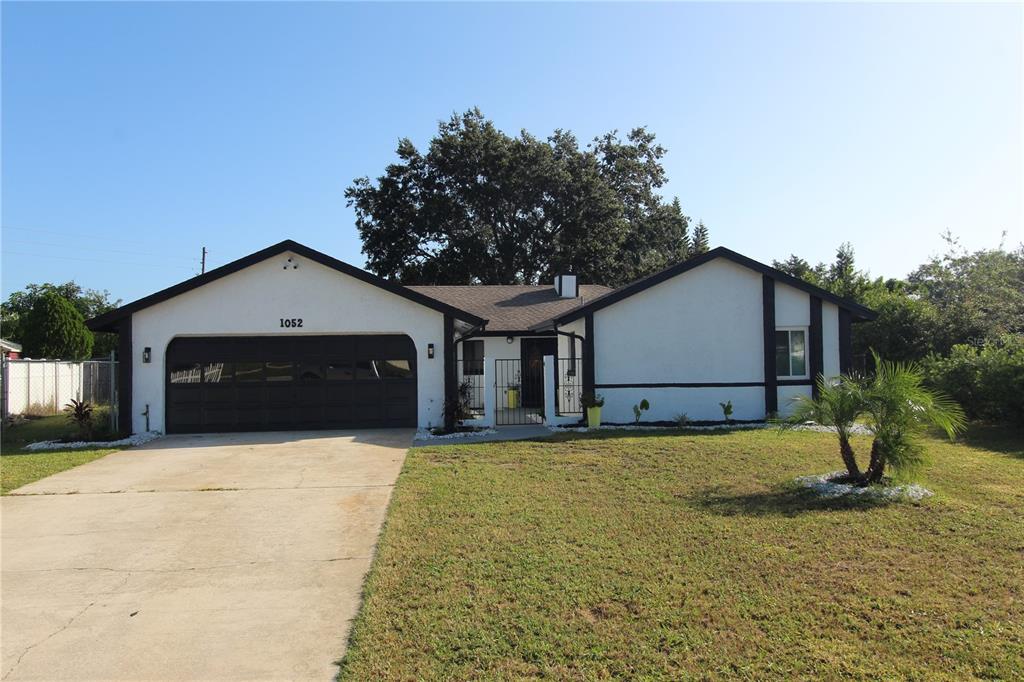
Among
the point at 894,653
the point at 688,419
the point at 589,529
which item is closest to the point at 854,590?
the point at 894,653

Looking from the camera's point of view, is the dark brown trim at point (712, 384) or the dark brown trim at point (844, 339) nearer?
the dark brown trim at point (712, 384)

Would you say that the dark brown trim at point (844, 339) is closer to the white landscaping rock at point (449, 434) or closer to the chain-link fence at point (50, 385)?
the white landscaping rock at point (449, 434)

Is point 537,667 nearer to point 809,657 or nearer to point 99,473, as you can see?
point 809,657

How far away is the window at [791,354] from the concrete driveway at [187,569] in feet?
33.7

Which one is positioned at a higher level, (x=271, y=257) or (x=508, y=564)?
(x=271, y=257)

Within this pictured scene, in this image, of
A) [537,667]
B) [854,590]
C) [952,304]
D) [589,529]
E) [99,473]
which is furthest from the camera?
[952,304]

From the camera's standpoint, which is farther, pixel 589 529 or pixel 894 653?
pixel 589 529

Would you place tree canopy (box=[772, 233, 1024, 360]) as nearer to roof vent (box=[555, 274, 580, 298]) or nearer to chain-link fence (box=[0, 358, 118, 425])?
roof vent (box=[555, 274, 580, 298])

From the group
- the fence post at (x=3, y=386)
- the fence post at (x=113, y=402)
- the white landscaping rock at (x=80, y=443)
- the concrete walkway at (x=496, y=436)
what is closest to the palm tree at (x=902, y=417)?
the concrete walkway at (x=496, y=436)

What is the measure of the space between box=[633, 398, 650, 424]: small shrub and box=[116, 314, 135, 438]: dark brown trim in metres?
11.6

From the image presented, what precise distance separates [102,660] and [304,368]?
11.4m

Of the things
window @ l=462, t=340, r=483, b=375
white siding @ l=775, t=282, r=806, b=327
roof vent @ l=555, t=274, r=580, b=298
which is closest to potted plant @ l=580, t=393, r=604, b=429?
white siding @ l=775, t=282, r=806, b=327

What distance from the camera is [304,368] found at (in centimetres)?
1521

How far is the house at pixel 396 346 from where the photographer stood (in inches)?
585
